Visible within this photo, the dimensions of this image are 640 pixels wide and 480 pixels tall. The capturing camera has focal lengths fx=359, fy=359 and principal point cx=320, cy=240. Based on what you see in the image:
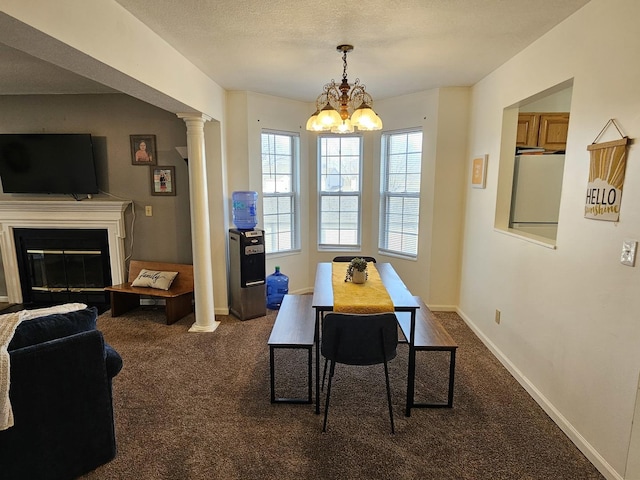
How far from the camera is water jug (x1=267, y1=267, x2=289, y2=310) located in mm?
4402

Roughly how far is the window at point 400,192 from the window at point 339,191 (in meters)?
0.35

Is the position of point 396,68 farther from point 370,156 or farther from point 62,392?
point 62,392

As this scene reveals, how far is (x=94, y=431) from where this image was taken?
186 centimetres

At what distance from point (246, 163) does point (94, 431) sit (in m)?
2.86

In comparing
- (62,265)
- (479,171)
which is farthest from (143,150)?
(479,171)

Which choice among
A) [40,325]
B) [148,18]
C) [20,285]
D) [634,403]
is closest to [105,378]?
[40,325]

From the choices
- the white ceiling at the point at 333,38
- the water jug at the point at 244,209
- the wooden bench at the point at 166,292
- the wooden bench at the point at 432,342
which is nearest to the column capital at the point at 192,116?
the white ceiling at the point at 333,38

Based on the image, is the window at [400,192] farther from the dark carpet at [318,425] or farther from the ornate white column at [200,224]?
the ornate white column at [200,224]

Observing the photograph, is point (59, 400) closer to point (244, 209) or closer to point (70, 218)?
point (244, 209)

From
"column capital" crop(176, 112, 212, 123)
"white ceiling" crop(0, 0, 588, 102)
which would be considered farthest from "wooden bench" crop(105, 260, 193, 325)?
"white ceiling" crop(0, 0, 588, 102)

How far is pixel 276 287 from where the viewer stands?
4426 mm

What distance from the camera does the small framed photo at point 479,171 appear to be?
3.32 metres

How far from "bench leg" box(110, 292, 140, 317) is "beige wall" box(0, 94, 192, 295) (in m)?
0.54

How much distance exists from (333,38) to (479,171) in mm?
1896
